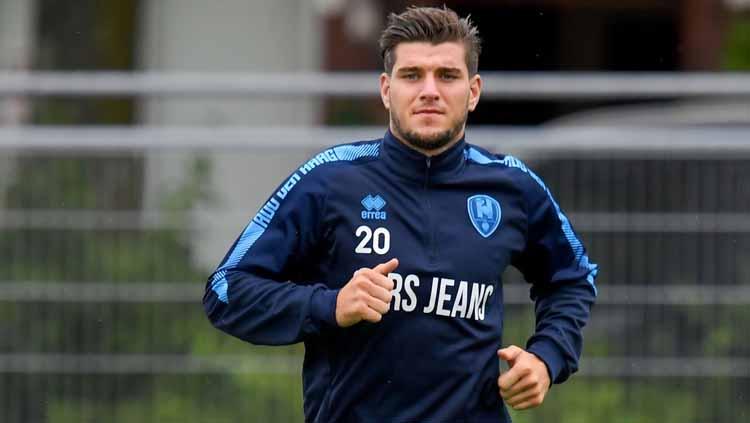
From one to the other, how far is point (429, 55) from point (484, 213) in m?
0.44

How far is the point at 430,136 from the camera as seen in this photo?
4.45 meters

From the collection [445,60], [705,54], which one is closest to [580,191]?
[445,60]

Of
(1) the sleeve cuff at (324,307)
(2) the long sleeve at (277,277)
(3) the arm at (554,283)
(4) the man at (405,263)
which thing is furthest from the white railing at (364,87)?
(1) the sleeve cuff at (324,307)

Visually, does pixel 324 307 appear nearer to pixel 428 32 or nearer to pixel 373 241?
pixel 373 241

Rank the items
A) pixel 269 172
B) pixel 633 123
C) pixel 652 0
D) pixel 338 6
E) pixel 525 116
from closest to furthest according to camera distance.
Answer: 1. pixel 269 172
2. pixel 633 123
3. pixel 338 6
4. pixel 652 0
5. pixel 525 116

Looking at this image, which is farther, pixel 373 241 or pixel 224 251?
pixel 224 251

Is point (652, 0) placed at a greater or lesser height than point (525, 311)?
greater

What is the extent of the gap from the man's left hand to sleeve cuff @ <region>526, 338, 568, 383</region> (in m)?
0.06

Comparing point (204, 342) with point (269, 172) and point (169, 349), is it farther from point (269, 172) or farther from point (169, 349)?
point (269, 172)

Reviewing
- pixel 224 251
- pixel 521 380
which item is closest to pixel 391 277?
pixel 521 380

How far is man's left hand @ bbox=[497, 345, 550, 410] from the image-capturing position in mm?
4395

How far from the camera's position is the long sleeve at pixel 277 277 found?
4.32m

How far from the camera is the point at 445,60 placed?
446cm

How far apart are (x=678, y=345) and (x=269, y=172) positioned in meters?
1.86
